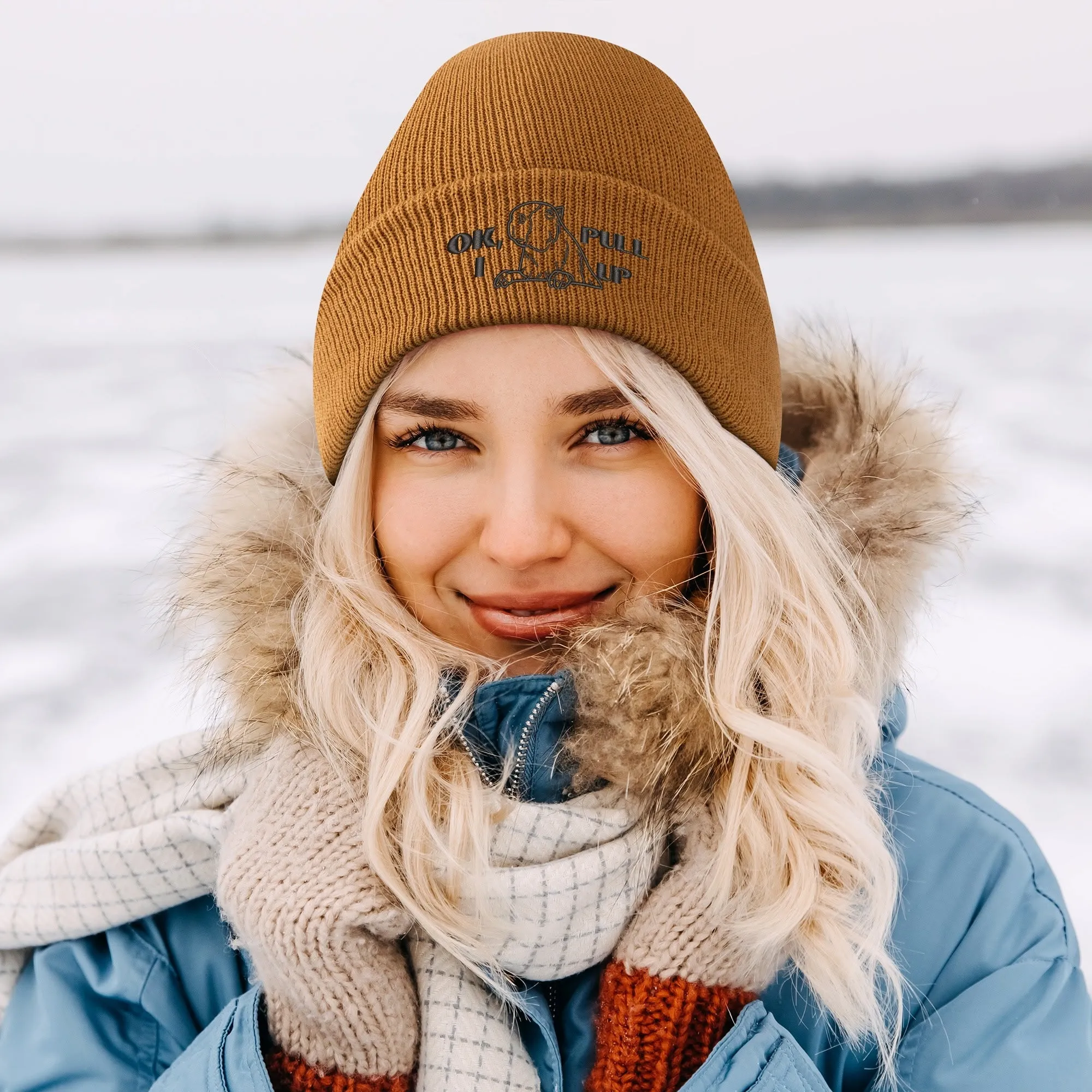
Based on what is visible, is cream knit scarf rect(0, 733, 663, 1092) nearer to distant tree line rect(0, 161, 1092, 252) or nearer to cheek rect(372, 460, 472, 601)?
cheek rect(372, 460, 472, 601)

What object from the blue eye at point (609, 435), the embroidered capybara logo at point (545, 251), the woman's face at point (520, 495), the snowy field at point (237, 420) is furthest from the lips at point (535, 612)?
the snowy field at point (237, 420)

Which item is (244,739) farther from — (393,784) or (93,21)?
(93,21)

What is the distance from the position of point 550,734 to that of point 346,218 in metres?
3.45

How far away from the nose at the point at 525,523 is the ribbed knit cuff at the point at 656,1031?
424 mm

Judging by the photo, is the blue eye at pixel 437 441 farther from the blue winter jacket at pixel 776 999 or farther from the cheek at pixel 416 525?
the blue winter jacket at pixel 776 999

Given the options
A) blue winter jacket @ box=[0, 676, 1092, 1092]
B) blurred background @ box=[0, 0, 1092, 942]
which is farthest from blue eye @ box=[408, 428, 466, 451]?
blurred background @ box=[0, 0, 1092, 942]

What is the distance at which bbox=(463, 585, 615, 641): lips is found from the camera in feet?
3.28

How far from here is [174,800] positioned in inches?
43.5

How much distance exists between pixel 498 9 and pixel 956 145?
1.73 meters

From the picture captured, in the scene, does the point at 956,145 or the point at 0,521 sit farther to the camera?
the point at 956,145

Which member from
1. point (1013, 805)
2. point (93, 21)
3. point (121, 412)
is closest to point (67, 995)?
point (1013, 805)

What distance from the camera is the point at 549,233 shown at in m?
0.96

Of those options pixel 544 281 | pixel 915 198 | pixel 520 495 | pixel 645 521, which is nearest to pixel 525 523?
pixel 520 495

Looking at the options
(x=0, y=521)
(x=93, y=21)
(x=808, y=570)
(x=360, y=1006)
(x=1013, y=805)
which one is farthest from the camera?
(x=93, y=21)
